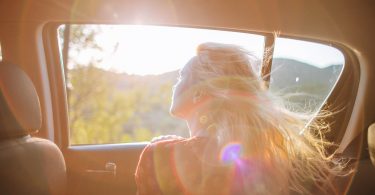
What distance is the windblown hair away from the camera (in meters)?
1.73

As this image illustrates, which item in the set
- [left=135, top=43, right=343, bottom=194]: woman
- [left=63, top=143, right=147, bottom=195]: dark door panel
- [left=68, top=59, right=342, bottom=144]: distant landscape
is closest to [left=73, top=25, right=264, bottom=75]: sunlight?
[left=68, top=59, right=342, bottom=144]: distant landscape

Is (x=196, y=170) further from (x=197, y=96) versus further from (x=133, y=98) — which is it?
(x=133, y=98)

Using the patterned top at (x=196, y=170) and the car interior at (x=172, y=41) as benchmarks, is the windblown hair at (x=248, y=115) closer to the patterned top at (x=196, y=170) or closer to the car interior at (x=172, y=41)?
the patterned top at (x=196, y=170)

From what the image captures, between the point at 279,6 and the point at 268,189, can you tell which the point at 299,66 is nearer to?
the point at 279,6

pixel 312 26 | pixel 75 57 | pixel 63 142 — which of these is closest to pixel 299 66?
pixel 312 26

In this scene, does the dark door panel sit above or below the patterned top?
below

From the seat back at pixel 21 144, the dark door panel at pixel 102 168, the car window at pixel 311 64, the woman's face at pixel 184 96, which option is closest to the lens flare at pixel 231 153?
→ the woman's face at pixel 184 96

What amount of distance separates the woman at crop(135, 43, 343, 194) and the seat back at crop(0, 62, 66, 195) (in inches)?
30.4

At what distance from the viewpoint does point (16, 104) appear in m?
2.35

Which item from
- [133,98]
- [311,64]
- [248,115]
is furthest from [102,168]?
[133,98]

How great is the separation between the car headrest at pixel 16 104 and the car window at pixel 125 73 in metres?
0.92

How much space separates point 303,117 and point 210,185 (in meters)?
0.70

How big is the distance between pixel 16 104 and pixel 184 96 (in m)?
1.04

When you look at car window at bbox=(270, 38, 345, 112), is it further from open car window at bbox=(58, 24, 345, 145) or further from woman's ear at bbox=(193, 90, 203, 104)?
woman's ear at bbox=(193, 90, 203, 104)
